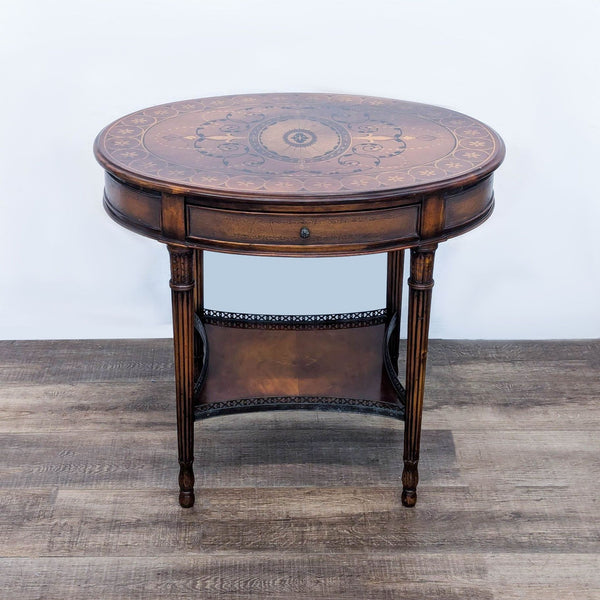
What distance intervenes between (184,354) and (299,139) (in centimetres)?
67

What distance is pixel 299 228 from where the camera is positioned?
98.0 inches

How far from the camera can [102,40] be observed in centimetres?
371

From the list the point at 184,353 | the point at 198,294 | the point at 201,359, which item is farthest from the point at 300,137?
the point at 201,359

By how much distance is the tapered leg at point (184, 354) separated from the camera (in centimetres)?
264

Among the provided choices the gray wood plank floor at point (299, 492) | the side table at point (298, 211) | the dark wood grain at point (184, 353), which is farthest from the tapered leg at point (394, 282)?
the dark wood grain at point (184, 353)

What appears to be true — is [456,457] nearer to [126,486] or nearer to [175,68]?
[126,486]

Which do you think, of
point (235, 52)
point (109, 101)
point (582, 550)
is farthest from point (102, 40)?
point (582, 550)

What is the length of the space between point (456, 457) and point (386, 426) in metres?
0.28

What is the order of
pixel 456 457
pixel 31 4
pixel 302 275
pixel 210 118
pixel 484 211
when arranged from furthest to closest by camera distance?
pixel 302 275, pixel 31 4, pixel 456 457, pixel 210 118, pixel 484 211

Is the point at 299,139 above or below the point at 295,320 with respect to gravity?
above

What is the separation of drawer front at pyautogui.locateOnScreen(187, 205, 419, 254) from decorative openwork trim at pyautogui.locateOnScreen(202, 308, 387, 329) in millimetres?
877

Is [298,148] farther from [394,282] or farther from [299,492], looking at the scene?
[299,492]

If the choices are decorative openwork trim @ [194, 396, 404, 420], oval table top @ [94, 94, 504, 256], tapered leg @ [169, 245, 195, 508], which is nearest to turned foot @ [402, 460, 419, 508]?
decorative openwork trim @ [194, 396, 404, 420]

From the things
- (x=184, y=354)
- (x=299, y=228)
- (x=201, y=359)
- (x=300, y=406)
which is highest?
(x=299, y=228)
